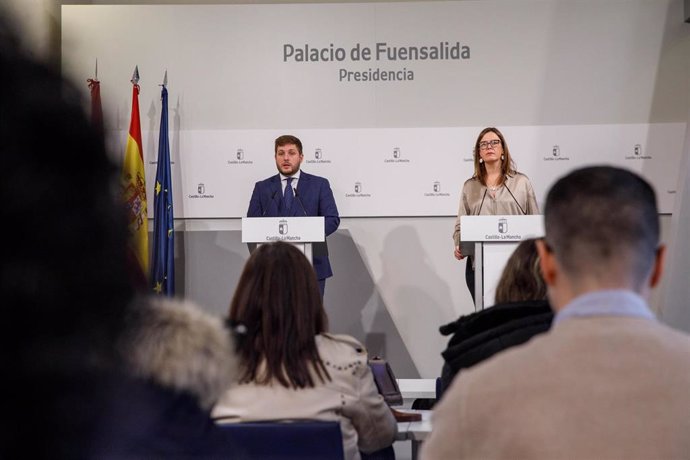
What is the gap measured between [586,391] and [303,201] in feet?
20.6

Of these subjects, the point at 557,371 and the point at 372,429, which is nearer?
the point at 557,371

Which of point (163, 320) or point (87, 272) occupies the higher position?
point (87, 272)

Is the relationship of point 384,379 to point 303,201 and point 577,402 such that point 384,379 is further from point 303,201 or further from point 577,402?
point 303,201

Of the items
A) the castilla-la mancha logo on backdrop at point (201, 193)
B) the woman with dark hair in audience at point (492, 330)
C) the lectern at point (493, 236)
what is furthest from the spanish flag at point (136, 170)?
the woman with dark hair in audience at point (492, 330)

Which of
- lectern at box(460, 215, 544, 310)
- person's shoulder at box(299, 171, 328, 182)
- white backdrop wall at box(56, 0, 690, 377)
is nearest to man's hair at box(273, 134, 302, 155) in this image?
person's shoulder at box(299, 171, 328, 182)

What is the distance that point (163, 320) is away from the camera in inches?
38.6

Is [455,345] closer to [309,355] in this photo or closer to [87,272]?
[309,355]

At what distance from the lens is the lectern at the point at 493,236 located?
231 inches

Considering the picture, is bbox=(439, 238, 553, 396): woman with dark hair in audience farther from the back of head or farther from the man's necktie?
the man's necktie

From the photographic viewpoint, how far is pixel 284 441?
2297 mm

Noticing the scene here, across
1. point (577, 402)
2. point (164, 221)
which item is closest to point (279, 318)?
point (577, 402)

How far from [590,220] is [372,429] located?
64.0 inches

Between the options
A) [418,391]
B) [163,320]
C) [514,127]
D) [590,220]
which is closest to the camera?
[163,320]

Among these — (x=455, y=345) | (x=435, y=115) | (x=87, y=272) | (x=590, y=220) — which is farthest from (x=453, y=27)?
(x=87, y=272)
